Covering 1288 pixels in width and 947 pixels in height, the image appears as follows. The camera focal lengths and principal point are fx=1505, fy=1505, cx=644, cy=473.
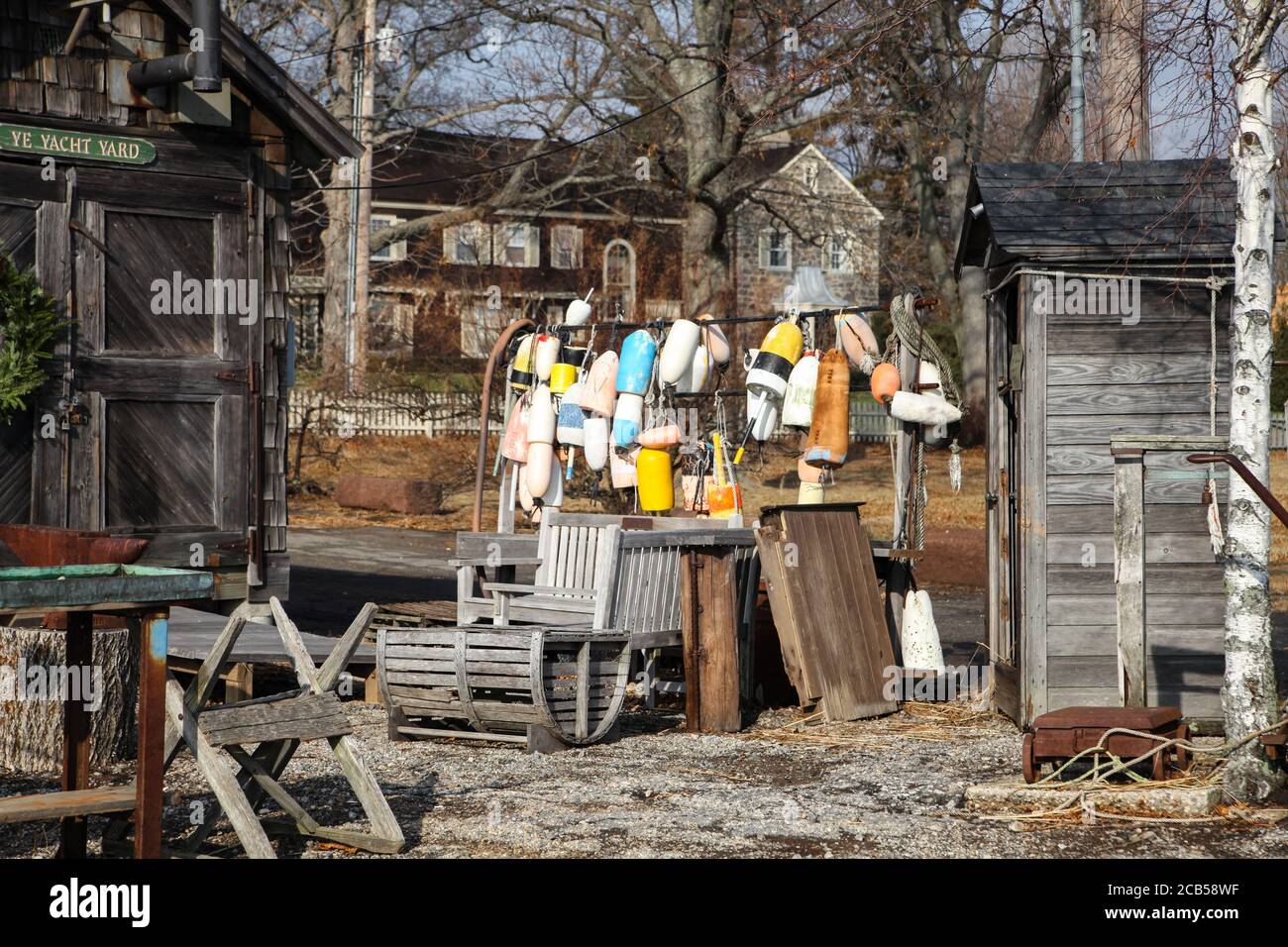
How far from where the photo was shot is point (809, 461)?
32.9 feet

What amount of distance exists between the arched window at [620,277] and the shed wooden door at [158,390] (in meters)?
16.4

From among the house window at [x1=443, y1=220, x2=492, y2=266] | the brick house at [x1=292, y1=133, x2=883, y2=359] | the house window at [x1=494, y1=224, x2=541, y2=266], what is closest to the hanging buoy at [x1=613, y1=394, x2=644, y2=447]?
the brick house at [x1=292, y1=133, x2=883, y2=359]

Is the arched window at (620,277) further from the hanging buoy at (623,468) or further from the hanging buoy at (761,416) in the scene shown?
the hanging buoy at (761,416)

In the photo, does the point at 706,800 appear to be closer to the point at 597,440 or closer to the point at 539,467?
the point at 597,440

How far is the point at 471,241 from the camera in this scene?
3225 cm

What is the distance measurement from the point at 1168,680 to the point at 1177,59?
11.1ft

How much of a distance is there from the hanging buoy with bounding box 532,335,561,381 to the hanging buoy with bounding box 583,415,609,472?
601 millimetres

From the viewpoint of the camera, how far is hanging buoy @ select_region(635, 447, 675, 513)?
10062 millimetres

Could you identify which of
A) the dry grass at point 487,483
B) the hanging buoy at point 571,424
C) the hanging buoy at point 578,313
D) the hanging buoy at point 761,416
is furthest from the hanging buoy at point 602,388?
the dry grass at point 487,483

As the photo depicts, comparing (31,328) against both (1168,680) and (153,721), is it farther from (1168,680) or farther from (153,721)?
(1168,680)

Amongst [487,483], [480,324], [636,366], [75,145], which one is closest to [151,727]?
[636,366]

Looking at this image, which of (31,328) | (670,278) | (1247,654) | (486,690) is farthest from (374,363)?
(1247,654)

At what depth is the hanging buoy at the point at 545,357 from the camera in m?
10.7

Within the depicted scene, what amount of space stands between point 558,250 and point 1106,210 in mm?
29567
